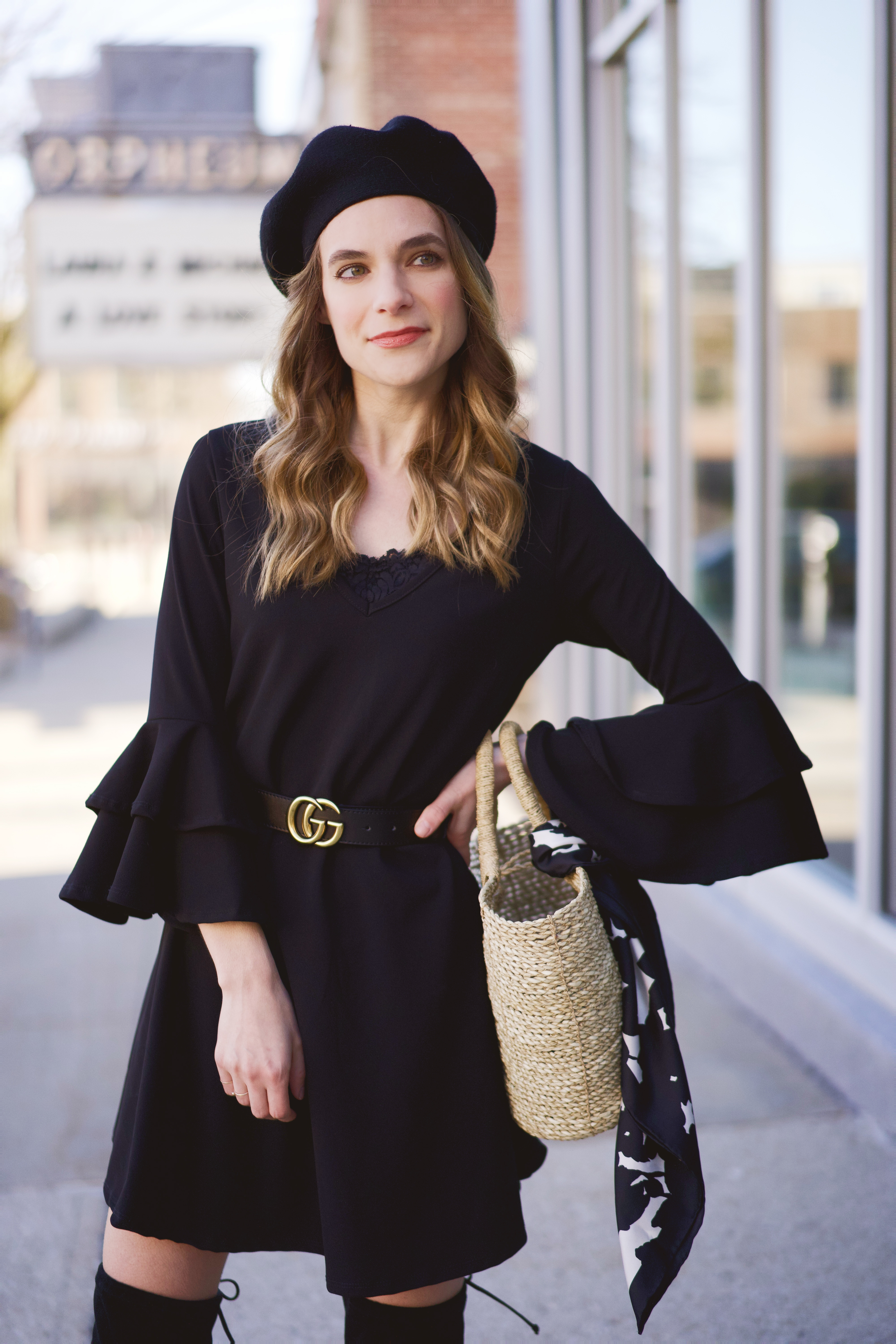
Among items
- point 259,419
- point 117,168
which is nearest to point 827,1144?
point 259,419

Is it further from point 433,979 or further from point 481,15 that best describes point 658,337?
point 481,15

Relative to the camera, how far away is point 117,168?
6320 mm

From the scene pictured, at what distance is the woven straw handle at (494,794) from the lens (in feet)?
5.48

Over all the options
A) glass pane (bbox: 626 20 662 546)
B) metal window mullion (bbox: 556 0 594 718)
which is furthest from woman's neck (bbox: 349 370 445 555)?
metal window mullion (bbox: 556 0 594 718)

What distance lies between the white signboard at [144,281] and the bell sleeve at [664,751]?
5209mm

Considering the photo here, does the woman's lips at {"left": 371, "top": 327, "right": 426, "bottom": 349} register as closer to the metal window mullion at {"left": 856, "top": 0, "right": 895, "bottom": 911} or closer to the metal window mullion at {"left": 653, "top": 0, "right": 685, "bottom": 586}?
the metal window mullion at {"left": 856, "top": 0, "right": 895, "bottom": 911}

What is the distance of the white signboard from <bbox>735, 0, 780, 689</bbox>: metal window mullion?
302cm

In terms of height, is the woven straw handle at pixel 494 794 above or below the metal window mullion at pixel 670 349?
below

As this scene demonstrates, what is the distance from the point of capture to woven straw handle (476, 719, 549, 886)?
167 centimetres

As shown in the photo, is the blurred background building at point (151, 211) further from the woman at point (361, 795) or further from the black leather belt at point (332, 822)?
the black leather belt at point (332, 822)

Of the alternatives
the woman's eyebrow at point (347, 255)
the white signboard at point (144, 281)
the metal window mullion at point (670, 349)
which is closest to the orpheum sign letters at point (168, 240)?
the white signboard at point (144, 281)

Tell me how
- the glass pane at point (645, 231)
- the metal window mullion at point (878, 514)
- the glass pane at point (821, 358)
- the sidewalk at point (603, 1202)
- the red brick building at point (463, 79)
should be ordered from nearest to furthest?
the sidewalk at point (603, 1202) → the metal window mullion at point (878, 514) → the glass pane at point (821, 358) → the glass pane at point (645, 231) → the red brick building at point (463, 79)

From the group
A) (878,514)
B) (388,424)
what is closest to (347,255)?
(388,424)

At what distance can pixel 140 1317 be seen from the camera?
1.64m
